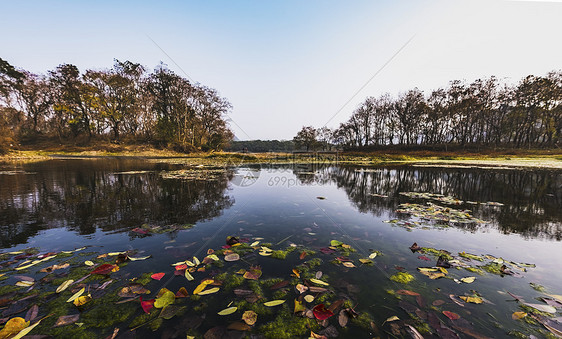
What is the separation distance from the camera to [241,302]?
2541mm

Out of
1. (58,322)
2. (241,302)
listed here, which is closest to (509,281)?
(241,302)

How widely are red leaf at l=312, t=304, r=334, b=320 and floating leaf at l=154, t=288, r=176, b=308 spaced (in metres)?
1.79

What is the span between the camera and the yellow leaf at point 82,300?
238 cm

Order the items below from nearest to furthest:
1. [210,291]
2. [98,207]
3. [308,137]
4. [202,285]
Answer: [210,291] < [202,285] < [98,207] < [308,137]

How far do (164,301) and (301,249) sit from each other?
8.11 ft

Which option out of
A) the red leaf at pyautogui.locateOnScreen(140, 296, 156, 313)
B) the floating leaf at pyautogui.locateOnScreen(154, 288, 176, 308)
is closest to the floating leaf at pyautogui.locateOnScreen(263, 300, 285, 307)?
the floating leaf at pyautogui.locateOnScreen(154, 288, 176, 308)

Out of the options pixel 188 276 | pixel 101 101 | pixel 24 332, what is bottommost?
pixel 188 276

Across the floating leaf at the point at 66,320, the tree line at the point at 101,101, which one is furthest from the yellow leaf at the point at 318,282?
the tree line at the point at 101,101

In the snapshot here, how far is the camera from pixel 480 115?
53.7m

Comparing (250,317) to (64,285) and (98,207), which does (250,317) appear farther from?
(98,207)

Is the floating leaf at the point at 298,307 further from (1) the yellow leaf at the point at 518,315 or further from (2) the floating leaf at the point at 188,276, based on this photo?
(1) the yellow leaf at the point at 518,315

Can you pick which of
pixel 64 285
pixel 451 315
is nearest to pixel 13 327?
pixel 64 285

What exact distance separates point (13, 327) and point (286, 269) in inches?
121

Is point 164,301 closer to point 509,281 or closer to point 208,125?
point 509,281
